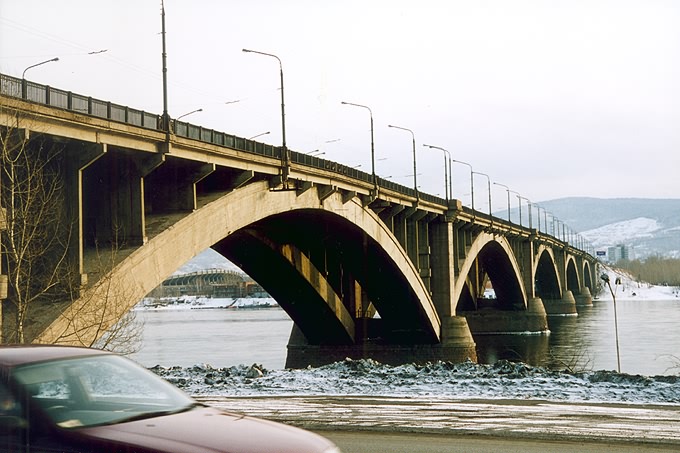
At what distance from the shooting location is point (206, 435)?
4.69 metres

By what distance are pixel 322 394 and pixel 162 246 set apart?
742 cm

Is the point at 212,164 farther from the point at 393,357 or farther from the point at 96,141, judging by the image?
the point at 393,357

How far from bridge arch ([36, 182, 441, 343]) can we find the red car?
38.1 feet

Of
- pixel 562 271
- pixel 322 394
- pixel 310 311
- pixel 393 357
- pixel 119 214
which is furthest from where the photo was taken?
pixel 562 271

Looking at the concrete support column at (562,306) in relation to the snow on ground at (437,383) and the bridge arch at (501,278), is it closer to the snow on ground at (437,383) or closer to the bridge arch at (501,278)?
the bridge arch at (501,278)

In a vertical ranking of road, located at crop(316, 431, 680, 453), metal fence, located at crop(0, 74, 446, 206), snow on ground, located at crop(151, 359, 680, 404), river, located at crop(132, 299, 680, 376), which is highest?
metal fence, located at crop(0, 74, 446, 206)

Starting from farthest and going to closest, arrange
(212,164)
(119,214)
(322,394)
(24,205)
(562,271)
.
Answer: (562,271)
(212,164)
(119,214)
(24,205)
(322,394)

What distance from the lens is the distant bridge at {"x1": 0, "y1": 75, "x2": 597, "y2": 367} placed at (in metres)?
17.8

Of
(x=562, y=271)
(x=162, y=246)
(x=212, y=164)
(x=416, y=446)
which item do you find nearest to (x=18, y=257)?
(x=162, y=246)

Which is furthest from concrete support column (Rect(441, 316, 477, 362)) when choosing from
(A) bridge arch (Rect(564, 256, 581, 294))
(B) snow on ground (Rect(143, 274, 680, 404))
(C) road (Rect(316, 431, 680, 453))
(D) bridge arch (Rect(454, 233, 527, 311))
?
(A) bridge arch (Rect(564, 256, 581, 294))

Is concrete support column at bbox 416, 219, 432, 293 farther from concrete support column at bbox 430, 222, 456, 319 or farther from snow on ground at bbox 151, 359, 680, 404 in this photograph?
snow on ground at bbox 151, 359, 680, 404

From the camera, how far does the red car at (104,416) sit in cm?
462

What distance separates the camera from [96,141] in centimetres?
1794

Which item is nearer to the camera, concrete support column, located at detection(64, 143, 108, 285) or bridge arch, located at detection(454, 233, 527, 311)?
concrete support column, located at detection(64, 143, 108, 285)
